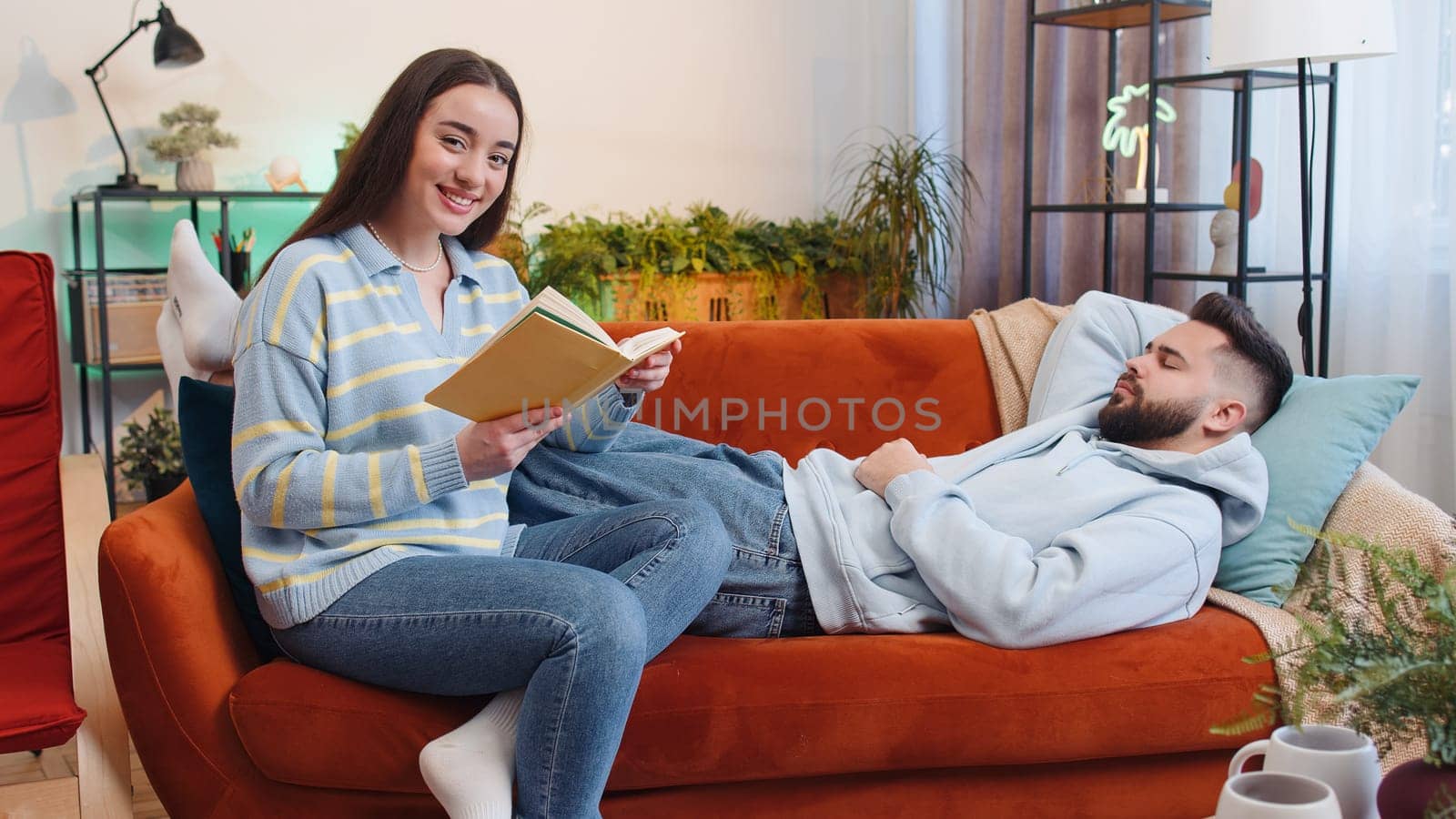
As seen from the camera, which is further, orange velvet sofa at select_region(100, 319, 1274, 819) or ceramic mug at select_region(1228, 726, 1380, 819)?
orange velvet sofa at select_region(100, 319, 1274, 819)

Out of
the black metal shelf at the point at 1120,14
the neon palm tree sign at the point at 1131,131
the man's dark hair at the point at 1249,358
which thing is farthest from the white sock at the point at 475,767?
the black metal shelf at the point at 1120,14

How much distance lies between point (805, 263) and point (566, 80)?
44.9 inches

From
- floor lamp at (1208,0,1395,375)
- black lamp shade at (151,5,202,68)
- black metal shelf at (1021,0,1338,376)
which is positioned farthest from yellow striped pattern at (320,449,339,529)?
black lamp shade at (151,5,202,68)

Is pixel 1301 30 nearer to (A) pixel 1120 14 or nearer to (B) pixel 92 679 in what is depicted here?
(A) pixel 1120 14

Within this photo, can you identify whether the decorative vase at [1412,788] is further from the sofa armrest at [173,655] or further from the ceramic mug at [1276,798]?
the sofa armrest at [173,655]

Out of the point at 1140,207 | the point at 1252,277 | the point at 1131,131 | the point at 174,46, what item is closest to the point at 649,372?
the point at 1252,277

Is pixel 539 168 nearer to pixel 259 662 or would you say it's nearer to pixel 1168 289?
pixel 1168 289

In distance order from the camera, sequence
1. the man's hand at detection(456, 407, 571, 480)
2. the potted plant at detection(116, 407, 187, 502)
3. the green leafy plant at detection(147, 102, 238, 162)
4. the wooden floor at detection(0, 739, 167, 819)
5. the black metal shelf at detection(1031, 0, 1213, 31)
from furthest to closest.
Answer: the green leafy plant at detection(147, 102, 238, 162) → the potted plant at detection(116, 407, 187, 502) → the black metal shelf at detection(1031, 0, 1213, 31) → the wooden floor at detection(0, 739, 167, 819) → the man's hand at detection(456, 407, 571, 480)

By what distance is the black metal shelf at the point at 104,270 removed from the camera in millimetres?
3740

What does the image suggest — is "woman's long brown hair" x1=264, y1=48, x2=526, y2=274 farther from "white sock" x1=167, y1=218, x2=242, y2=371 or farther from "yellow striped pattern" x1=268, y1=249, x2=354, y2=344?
"white sock" x1=167, y1=218, x2=242, y2=371

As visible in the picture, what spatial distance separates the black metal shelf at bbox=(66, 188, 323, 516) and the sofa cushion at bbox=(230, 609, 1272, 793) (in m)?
2.61

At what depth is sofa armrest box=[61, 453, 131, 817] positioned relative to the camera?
1.45m

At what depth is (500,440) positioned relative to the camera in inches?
55.7

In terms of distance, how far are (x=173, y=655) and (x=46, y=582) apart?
49 centimetres
